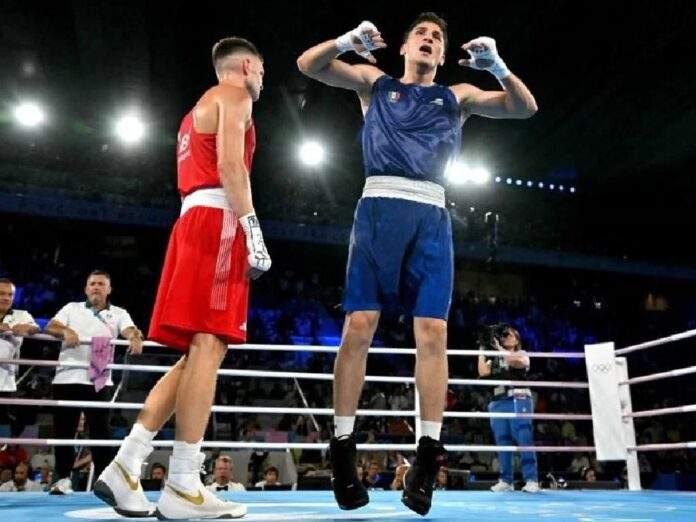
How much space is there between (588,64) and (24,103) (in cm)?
877

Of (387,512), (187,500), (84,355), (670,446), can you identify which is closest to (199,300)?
(187,500)

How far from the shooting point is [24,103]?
1079 centimetres

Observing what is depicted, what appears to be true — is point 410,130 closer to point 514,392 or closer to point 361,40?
point 361,40

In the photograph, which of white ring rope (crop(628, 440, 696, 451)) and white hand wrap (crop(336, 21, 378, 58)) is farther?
white ring rope (crop(628, 440, 696, 451))

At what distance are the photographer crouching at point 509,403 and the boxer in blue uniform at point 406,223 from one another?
1946 millimetres

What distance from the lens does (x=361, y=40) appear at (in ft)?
6.87

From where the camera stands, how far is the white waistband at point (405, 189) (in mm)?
2180

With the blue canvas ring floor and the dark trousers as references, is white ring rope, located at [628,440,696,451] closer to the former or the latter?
the blue canvas ring floor

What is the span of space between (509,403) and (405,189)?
8.15 ft

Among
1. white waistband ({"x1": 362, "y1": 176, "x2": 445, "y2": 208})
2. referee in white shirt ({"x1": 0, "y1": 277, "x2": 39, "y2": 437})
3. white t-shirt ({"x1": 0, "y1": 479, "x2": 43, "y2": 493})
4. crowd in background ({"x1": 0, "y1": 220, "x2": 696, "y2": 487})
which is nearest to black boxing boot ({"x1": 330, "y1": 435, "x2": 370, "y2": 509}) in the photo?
white waistband ({"x1": 362, "y1": 176, "x2": 445, "y2": 208})

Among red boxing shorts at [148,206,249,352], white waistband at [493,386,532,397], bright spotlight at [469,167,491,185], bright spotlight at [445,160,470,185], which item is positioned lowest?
white waistband at [493,386,532,397]

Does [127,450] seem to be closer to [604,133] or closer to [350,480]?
[350,480]

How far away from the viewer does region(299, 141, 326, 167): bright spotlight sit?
1175 centimetres

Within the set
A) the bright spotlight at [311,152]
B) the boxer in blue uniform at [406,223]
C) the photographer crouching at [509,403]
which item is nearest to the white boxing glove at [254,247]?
the boxer in blue uniform at [406,223]
